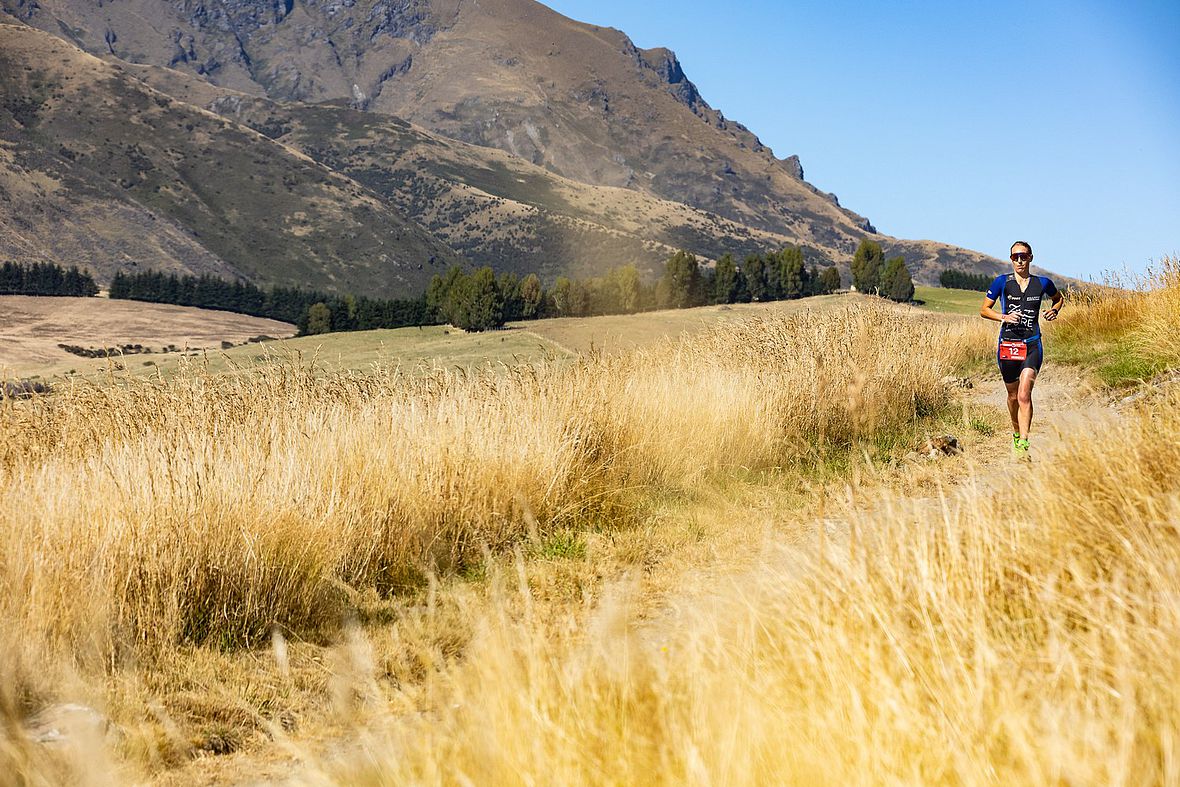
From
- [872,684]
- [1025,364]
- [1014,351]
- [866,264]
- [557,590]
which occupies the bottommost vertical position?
[557,590]

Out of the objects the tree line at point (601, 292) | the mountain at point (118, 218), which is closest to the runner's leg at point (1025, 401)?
the tree line at point (601, 292)

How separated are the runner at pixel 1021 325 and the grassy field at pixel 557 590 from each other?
1.25 meters

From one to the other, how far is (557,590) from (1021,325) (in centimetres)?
592

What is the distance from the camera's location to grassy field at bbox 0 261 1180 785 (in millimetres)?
2123

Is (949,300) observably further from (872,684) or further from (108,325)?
(108,325)

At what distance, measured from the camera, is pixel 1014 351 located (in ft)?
28.6

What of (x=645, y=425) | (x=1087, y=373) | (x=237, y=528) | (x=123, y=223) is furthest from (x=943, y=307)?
(x=123, y=223)

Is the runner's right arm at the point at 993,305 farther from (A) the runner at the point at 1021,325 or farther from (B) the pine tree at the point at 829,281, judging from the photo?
(B) the pine tree at the point at 829,281

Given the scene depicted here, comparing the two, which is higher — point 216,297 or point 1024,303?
point 1024,303

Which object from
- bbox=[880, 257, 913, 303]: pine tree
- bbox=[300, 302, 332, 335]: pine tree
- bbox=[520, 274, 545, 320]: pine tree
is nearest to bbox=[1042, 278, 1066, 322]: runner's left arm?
bbox=[880, 257, 913, 303]: pine tree

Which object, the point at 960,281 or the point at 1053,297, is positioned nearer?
the point at 1053,297

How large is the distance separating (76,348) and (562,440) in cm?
8252

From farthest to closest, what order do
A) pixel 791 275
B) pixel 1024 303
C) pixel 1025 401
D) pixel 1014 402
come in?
pixel 791 275 → pixel 1014 402 → pixel 1024 303 → pixel 1025 401

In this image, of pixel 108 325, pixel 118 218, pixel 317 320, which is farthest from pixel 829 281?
pixel 118 218
